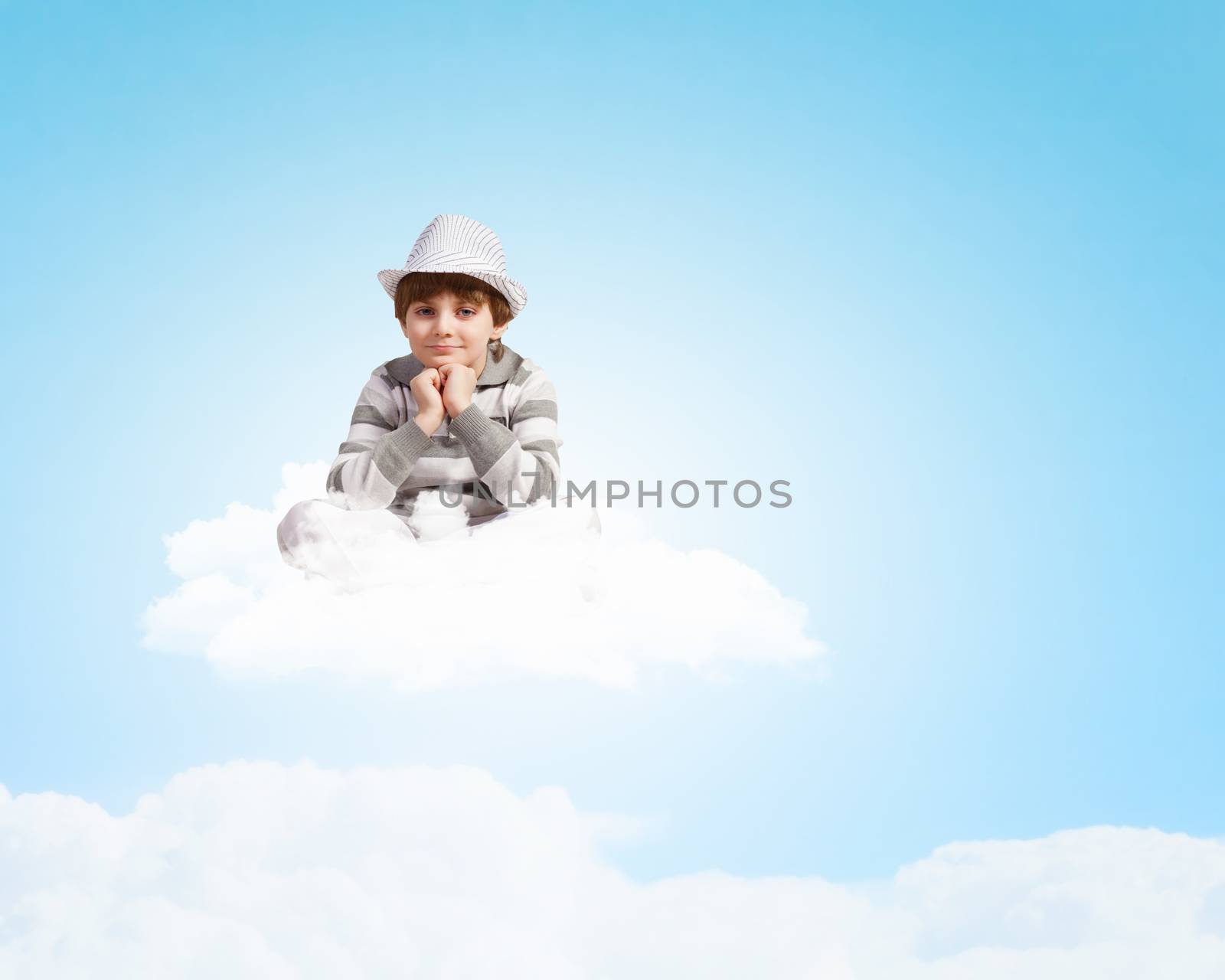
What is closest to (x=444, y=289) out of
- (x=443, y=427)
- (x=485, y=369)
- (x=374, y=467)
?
(x=485, y=369)

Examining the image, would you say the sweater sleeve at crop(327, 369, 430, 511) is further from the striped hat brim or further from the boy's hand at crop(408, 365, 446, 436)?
the striped hat brim

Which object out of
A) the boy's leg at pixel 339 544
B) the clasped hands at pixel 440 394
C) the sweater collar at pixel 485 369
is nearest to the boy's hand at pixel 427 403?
the clasped hands at pixel 440 394

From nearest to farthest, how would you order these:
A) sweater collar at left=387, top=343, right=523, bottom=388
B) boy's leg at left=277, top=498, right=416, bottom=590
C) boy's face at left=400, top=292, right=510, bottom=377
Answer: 1. boy's leg at left=277, top=498, right=416, bottom=590
2. boy's face at left=400, top=292, right=510, bottom=377
3. sweater collar at left=387, top=343, right=523, bottom=388

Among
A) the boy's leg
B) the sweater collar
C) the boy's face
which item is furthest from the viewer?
the sweater collar

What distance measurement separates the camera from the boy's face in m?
2.98

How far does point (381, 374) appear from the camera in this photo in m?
3.15

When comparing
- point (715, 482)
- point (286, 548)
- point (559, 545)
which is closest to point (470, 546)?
point (559, 545)

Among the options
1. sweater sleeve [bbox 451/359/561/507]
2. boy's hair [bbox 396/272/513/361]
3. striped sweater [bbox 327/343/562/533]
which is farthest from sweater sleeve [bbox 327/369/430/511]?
boy's hair [bbox 396/272/513/361]

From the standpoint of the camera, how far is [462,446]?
9.98 feet

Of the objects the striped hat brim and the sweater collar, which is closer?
the striped hat brim

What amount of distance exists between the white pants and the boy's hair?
1.65 ft

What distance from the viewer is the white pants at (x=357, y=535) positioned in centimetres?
287

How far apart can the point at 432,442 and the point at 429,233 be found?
505 millimetres

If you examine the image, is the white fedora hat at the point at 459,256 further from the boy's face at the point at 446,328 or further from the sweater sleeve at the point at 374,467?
the sweater sleeve at the point at 374,467
